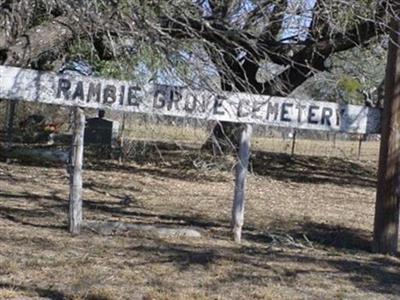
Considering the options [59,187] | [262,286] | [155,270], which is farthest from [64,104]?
[59,187]

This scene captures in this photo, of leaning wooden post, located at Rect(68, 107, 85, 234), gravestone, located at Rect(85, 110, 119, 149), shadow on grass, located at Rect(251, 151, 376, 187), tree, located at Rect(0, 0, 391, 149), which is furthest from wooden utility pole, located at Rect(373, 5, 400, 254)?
gravestone, located at Rect(85, 110, 119, 149)

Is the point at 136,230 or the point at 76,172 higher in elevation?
the point at 76,172

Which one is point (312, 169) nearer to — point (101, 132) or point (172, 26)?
point (101, 132)

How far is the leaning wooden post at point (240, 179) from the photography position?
933cm

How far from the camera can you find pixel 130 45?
705cm

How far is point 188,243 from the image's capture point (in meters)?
9.23

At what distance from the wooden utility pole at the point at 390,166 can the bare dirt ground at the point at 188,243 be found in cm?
32

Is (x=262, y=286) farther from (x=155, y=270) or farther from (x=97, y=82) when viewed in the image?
(x=97, y=82)

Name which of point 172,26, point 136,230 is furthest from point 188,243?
point 172,26

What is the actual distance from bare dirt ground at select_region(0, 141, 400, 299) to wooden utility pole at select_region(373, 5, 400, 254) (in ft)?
1.04

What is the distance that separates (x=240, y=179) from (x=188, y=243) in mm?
988

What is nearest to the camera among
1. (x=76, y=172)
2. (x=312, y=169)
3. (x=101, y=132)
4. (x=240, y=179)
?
(x=76, y=172)

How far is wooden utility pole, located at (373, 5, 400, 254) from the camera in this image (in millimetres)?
9477

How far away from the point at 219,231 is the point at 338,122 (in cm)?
205
